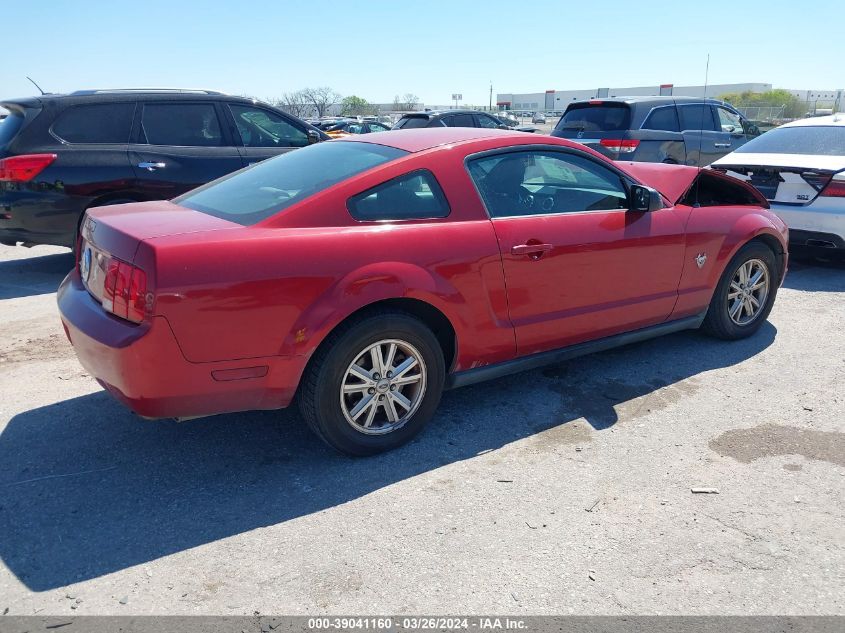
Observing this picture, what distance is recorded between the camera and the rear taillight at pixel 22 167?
20.4 ft

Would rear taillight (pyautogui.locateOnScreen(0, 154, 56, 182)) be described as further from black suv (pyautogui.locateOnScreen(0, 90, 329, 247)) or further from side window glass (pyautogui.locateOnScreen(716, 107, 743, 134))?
side window glass (pyautogui.locateOnScreen(716, 107, 743, 134))

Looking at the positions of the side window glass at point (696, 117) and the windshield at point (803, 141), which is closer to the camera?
the windshield at point (803, 141)

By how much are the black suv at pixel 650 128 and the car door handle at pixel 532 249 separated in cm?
693

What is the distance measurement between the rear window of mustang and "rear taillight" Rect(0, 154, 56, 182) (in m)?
3.20

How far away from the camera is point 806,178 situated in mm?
6844

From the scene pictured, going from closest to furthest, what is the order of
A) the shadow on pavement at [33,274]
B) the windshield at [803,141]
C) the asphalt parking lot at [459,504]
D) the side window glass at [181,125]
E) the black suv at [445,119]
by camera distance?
the asphalt parking lot at [459,504], the shadow on pavement at [33,274], the side window glass at [181,125], the windshield at [803,141], the black suv at [445,119]

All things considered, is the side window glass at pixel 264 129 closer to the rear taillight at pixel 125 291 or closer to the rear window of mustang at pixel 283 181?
the rear window of mustang at pixel 283 181

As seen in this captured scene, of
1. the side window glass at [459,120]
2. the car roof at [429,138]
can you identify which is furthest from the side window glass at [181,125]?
the side window glass at [459,120]

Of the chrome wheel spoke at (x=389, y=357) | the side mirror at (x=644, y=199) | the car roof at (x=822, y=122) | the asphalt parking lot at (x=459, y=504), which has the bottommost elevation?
the asphalt parking lot at (x=459, y=504)

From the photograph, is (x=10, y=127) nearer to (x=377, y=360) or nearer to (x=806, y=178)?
(x=377, y=360)

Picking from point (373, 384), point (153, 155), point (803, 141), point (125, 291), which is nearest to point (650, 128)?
point (803, 141)

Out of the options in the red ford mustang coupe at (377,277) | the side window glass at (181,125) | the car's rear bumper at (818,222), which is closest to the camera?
the red ford mustang coupe at (377,277)

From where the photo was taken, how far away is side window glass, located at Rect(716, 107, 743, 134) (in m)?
11.6

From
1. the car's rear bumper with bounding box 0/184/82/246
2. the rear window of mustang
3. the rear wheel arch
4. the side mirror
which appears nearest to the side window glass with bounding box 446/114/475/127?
the car's rear bumper with bounding box 0/184/82/246
